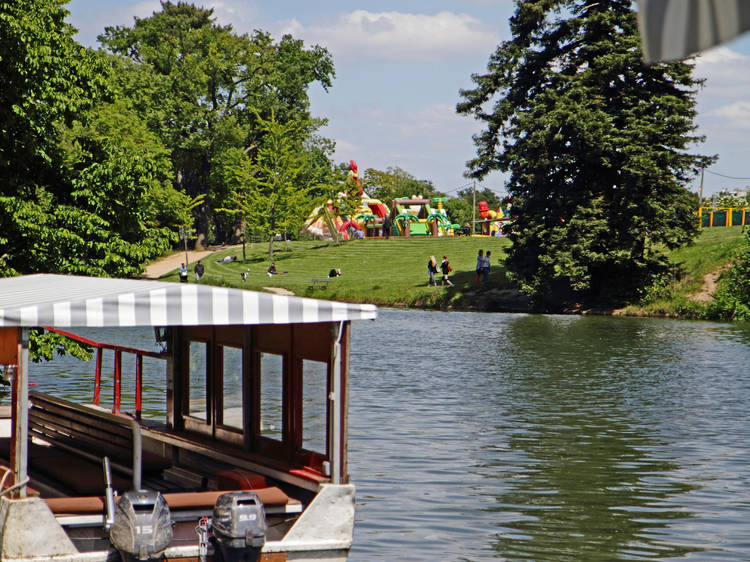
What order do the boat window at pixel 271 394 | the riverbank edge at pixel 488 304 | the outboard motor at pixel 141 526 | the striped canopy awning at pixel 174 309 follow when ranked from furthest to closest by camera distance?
1. the riverbank edge at pixel 488 304
2. the boat window at pixel 271 394
3. the outboard motor at pixel 141 526
4. the striped canopy awning at pixel 174 309

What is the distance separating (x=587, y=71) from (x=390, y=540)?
1762 inches

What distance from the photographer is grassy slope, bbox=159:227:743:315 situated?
5259 cm

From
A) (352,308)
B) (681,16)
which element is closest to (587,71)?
(352,308)

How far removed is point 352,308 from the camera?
926 centimetres

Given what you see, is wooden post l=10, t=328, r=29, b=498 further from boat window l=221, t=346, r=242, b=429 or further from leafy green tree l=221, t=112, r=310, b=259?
leafy green tree l=221, t=112, r=310, b=259

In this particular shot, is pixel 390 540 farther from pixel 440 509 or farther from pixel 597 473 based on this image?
pixel 597 473

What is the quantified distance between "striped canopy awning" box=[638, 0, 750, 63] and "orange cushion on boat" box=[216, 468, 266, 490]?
827 cm

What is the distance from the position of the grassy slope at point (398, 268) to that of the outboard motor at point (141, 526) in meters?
44.5

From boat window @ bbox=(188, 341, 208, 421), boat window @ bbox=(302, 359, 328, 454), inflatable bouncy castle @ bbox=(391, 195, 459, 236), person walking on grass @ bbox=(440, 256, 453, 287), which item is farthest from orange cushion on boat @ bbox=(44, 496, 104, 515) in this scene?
inflatable bouncy castle @ bbox=(391, 195, 459, 236)

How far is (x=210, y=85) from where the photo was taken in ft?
293

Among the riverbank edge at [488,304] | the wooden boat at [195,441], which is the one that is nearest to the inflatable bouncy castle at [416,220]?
the riverbank edge at [488,304]

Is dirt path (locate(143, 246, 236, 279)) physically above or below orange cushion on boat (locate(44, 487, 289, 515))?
above

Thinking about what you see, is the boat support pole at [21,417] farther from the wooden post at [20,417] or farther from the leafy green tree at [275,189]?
the leafy green tree at [275,189]

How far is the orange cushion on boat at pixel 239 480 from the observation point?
32.1ft
